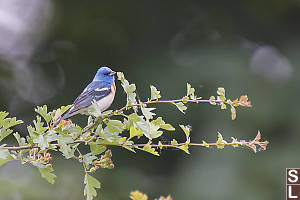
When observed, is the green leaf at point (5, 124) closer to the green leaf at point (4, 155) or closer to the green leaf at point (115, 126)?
the green leaf at point (4, 155)

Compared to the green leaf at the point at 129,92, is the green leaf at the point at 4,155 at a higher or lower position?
lower

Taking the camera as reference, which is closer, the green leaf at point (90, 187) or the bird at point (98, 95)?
the green leaf at point (90, 187)

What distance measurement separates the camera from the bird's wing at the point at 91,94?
2390 millimetres

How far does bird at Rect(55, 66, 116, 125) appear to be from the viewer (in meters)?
2.39

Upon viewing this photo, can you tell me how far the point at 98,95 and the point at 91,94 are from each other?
4cm

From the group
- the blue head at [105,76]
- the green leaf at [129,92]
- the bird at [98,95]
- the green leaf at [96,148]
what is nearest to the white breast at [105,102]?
the bird at [98,95]

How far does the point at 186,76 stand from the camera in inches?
277

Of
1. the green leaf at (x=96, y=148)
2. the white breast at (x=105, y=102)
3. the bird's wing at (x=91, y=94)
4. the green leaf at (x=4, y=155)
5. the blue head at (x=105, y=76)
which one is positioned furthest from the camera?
the blue head at (x=105, y=76)

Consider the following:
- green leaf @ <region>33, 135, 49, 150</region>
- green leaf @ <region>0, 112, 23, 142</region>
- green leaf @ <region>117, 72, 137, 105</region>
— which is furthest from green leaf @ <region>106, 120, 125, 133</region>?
green leaf @ <region>0, 112, 23, 142</region>

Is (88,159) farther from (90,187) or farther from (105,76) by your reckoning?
(105,76)

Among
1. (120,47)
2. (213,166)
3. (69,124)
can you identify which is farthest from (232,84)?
(69,124)

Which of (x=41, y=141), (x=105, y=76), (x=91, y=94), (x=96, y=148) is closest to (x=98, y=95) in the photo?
(x=91, y=94)

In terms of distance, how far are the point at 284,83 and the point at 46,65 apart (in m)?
4.06

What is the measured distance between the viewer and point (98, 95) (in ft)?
8.41
